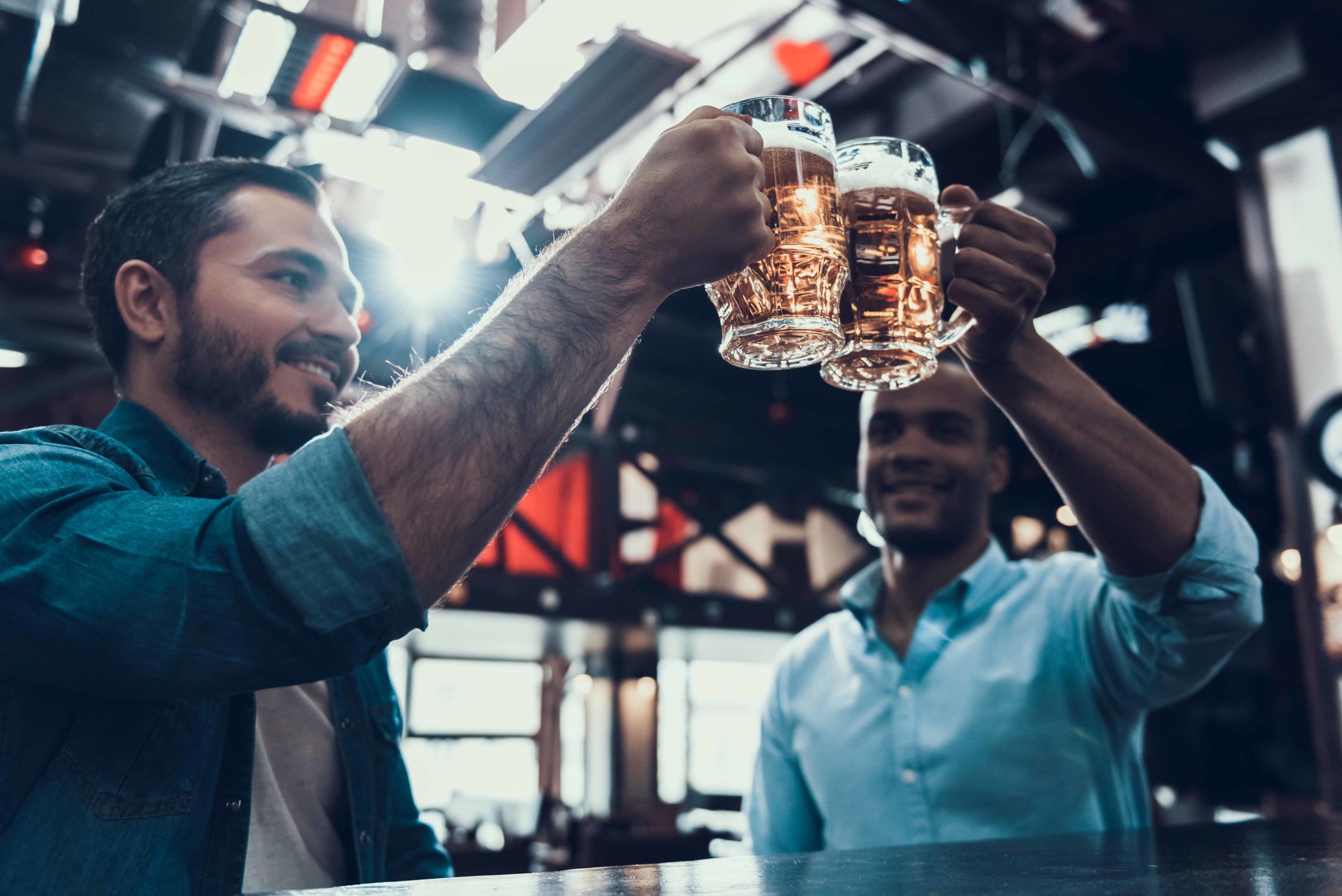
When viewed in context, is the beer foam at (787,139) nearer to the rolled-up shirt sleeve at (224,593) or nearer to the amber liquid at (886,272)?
the amber liquid at (886,272)

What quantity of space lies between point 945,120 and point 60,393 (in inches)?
216

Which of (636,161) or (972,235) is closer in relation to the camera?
(972,235)

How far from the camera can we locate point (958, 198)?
3.96 feet

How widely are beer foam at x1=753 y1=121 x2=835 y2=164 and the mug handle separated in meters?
0.23

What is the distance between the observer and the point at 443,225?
4.71 meters

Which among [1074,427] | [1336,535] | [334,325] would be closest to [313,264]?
[334,325]

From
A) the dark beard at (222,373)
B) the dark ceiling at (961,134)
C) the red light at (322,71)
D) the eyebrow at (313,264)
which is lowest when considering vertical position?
the dark beard at (222,373)

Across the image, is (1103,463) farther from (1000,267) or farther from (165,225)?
(165,225)

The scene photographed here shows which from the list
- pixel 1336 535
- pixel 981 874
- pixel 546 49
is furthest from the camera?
pixel 1336 535

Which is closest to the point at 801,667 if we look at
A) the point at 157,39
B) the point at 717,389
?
the point at 157,39

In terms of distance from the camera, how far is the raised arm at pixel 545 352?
719 mm

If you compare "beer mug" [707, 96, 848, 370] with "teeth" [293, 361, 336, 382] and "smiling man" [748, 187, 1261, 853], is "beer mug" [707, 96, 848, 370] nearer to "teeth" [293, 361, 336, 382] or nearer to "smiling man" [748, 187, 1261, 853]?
"smiling man" [748, 187, 1261, 853]

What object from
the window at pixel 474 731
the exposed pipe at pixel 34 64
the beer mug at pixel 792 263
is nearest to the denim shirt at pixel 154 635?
the beer mug at pixel 792 263

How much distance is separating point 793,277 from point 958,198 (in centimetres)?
38
